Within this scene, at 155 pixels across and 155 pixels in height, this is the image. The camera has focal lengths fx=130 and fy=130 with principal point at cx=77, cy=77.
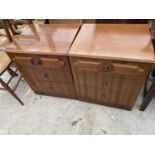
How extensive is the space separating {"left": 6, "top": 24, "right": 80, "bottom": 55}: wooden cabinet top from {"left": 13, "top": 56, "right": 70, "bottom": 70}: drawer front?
0.06 meters

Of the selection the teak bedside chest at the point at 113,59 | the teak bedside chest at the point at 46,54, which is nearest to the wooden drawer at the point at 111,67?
the teak bedside chest at the point at 113,59

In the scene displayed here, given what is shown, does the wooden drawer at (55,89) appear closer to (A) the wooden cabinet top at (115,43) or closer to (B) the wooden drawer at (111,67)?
(B) the wooden drawer at (111,67)

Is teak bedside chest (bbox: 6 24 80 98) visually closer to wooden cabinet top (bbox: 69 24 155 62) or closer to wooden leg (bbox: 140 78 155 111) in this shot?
wooden cabinet top (bbox: 69 24 155 62)

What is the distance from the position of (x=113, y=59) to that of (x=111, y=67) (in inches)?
3.2

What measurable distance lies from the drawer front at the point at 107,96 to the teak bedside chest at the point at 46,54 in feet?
0.39

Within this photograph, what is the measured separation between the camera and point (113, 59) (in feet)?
2.90

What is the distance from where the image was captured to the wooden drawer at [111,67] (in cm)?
89

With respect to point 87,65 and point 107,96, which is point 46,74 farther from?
point 107,96

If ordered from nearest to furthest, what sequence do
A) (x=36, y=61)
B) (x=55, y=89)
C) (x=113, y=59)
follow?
1. (x=113, y=59)
2. (x=36, y=61)
3. (x=55, y=89)

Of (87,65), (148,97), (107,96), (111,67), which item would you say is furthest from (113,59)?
(148,97)

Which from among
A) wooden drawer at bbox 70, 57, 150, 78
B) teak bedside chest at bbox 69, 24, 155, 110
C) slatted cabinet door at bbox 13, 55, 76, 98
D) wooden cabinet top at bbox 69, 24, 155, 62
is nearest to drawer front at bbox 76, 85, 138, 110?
teak bedside chest at bbox 69, 24, 155, 110

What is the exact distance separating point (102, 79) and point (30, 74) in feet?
2.37
